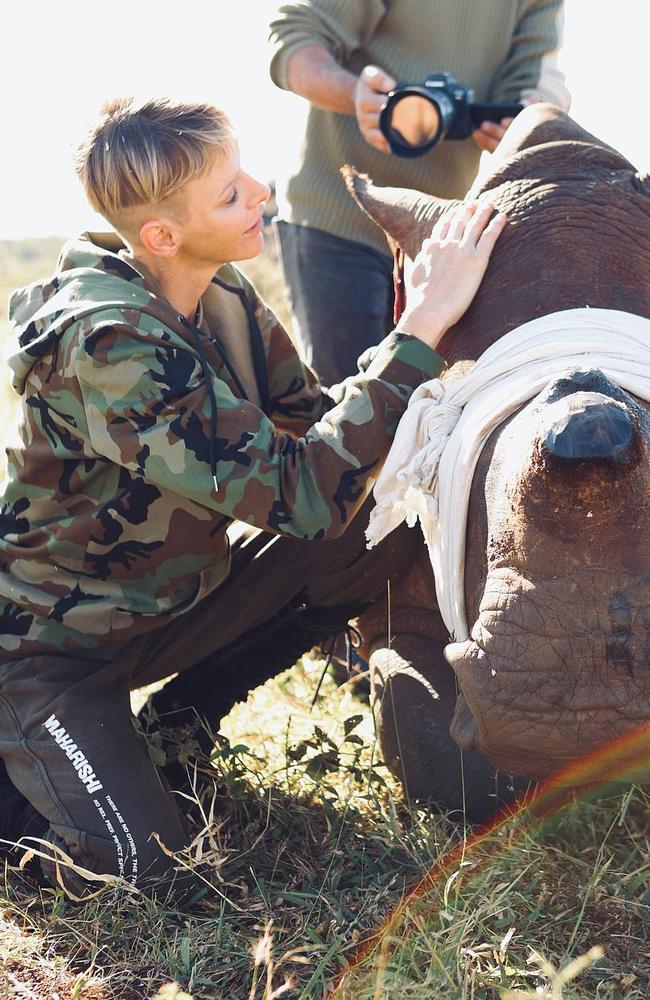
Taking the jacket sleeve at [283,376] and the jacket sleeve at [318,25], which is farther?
the jacket sleeve at [318,25]

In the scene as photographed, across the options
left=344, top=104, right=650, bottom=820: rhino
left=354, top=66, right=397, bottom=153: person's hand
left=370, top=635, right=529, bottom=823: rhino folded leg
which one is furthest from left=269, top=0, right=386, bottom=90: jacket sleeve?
left=370, top=635, right=529, bottom=823: rhino folded leg

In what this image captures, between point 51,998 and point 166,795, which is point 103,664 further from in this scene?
point 51,998

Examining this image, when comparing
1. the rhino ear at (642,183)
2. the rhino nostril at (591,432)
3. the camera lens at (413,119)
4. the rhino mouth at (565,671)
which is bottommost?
the rhino mouth at (565,671)

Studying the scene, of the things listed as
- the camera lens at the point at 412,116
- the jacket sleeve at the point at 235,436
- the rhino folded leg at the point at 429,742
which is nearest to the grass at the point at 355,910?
the rhino folded leg at the point at 429,742

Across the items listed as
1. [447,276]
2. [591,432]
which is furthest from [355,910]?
[447,276]

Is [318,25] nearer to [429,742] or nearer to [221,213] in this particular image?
[221,213]

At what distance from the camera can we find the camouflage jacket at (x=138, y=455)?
116 inches

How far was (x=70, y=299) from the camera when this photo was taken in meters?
3.14

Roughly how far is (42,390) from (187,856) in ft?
4.15

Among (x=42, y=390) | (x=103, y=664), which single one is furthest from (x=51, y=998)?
(x=42, y=390)

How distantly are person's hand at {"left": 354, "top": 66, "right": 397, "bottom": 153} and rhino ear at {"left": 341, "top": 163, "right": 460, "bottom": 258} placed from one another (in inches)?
23.2

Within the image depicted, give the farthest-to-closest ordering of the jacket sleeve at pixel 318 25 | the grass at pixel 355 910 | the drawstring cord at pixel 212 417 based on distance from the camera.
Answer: the jacket sleeve at pixel 318 25, the drawstring cord at pixel 212 417, the grass at pixel 355 910

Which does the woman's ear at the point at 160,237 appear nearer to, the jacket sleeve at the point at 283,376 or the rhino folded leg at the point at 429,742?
the jacket sleeve at the point at 283,376

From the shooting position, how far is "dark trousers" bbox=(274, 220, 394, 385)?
192 inches
